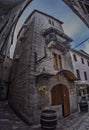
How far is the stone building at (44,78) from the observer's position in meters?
8.09

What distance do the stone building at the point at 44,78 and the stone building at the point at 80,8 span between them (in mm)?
3990

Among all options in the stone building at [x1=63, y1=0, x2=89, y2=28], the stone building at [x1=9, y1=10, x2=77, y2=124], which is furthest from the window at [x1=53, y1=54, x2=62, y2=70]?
the stone building at [x1=63, y1=0, x2=89, y2=28]

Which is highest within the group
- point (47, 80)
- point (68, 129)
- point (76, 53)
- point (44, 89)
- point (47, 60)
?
point (76, 53)

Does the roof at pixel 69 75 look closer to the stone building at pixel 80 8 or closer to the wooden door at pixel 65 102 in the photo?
the wooden door at pixel 65 102

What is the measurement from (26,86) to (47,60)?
263 cm

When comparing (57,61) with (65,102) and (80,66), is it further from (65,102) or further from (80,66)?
(80,66)

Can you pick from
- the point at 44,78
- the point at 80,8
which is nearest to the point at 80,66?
the point at 44,78

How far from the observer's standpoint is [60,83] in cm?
983

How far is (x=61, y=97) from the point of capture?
990cm

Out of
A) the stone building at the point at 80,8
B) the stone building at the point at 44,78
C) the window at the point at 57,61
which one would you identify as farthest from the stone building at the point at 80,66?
the stone building at the point at 80,8

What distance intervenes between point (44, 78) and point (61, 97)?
95.6 inches

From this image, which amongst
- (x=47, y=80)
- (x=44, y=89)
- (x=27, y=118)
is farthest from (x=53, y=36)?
(x=27, y=118)

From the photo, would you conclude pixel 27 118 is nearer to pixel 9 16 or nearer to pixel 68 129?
pixel 68 129

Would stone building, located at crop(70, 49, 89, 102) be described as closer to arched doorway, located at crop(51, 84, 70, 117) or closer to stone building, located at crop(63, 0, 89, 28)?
arched doorway, located at crop(51, 84, 70, 117)
